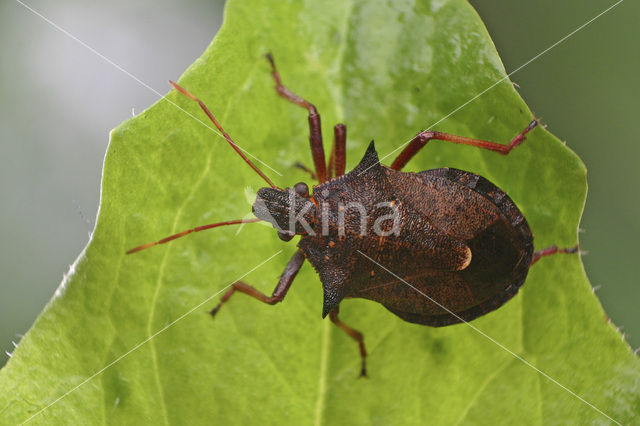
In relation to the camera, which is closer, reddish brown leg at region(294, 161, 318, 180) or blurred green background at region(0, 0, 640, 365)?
reddish brown leg at region(294, 161, 318, 180)

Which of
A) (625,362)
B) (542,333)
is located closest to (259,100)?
(542,333)

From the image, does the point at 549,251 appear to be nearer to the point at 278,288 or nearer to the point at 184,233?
the point at 278,288

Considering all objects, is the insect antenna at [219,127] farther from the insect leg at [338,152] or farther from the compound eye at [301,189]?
the insect leg at [338,152]

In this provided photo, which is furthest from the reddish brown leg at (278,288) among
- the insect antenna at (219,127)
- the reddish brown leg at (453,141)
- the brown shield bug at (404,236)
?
the reddish brown leg at (453,141)

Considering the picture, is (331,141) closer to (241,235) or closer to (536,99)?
(241,235)

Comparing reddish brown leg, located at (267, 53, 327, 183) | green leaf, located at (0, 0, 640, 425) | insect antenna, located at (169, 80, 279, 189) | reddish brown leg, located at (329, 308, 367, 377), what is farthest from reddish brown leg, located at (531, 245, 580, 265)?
insect antenna, located at (169, 80, 279, 189)

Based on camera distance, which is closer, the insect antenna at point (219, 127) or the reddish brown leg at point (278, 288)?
the insect antenna at point (219, 127)

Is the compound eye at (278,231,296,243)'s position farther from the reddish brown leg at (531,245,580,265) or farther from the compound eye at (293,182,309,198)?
the reddish brown leg at (531,245,580,265)
